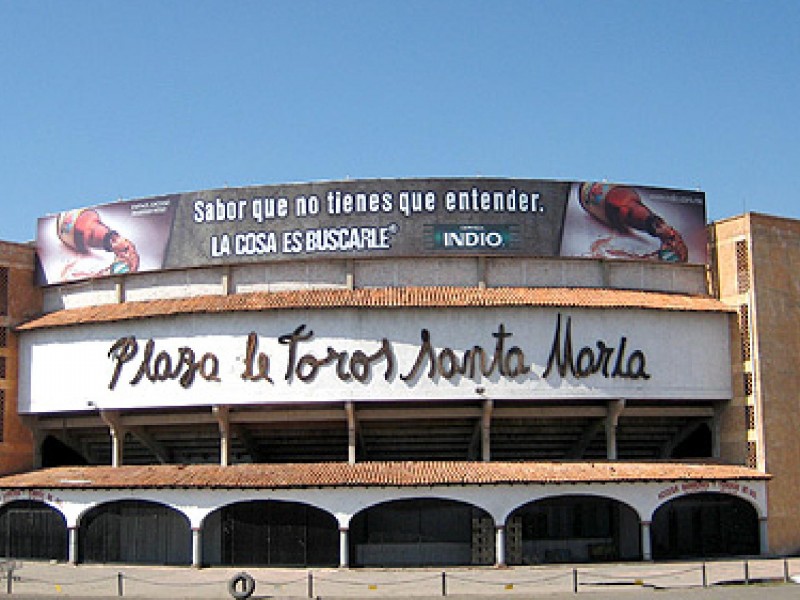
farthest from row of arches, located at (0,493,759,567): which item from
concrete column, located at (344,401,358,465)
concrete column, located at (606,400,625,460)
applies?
concrete column, located at (344,401,358,465)

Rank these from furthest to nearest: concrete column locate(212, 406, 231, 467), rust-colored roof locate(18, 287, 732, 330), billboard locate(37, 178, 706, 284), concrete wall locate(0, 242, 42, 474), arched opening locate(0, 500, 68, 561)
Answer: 1. concrete wall locate(0, 242, 42, 474)
2. billboard locate(37, 178, 706, 284)
3. arched opening locate(0, 500, 68, 561)
4. concrete column locate(212, 406, 231, 467)
5. rust-colored roof locate(18, 287, 732, 330)

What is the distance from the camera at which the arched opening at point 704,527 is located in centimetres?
4800

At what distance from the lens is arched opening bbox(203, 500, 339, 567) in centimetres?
4572

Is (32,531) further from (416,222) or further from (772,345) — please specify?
(772,345)

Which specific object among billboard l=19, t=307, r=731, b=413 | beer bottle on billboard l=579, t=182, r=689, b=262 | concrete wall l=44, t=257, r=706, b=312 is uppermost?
beer bottle on billboard l=579, t=182, r=689, b=262

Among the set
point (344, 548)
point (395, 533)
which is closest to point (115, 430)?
point (344, 548)

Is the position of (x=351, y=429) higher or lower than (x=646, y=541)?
higher

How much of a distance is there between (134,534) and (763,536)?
27.6 metres

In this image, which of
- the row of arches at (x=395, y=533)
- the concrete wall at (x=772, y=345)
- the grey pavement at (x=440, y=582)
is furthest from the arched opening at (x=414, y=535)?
the concrete wall at (x=772, y=345)

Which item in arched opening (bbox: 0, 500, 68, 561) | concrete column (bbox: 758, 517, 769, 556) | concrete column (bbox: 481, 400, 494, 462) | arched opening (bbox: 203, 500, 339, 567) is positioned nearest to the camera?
arched opening (bbox: 203, 500, 339, 567)

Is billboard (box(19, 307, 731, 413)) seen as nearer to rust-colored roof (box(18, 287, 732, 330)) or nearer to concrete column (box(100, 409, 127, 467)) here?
rust-colored roof (box(18, 287, 732, 330))

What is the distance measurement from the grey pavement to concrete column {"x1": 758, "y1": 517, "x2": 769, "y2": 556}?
44.3 inches

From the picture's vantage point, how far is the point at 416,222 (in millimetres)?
49562

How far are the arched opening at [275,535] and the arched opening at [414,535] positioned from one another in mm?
1801
